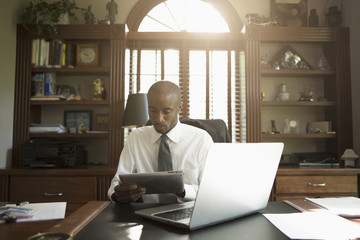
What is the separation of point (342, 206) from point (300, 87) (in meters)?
2.55

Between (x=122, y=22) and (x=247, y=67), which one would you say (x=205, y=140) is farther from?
(x=122, y=22)

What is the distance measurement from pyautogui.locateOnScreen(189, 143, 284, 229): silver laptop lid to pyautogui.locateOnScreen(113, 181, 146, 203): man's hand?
417mm

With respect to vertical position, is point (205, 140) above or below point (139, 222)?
above

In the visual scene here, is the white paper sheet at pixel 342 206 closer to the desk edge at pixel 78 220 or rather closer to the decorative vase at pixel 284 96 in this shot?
the desk edge at pixel 78 220

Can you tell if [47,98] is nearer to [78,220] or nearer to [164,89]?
[164,89]

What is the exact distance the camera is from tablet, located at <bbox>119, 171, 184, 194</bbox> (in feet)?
3.48

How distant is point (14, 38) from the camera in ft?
9.73

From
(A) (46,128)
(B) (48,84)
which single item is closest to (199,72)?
(B) (48,84)

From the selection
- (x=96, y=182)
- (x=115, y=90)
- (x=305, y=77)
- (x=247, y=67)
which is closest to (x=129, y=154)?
(x=96, y=182)

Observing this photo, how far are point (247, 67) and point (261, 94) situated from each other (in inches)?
12.9

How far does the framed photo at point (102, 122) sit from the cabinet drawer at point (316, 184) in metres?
1.85

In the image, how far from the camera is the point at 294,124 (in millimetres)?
3176

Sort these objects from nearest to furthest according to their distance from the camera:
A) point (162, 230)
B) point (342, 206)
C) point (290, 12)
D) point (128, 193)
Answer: point (162, 230) → point (342, 206) → point (128, 193) → point (290, 12)

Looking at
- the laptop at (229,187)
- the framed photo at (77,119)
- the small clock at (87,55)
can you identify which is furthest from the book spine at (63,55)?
the laptop at (229,187)
